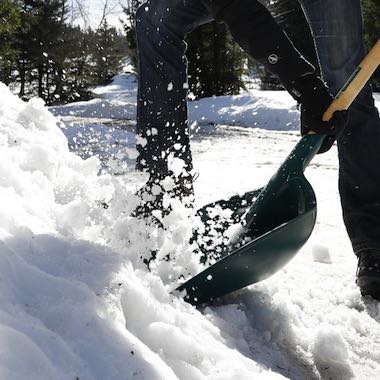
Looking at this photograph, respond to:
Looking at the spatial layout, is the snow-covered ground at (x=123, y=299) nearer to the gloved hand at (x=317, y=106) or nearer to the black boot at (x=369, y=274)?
the black boot at (x=369, y=274)

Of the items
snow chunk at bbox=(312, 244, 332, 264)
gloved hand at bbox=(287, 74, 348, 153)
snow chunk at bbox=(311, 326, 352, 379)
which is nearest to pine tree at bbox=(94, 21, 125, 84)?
snow chunk at bbox=(312, 244, 332, 264)

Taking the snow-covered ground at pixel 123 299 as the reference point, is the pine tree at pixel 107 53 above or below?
below

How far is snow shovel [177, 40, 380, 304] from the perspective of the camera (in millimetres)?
1617

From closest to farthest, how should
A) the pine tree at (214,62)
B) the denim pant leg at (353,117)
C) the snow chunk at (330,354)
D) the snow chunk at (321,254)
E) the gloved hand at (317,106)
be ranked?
the snow chunk at (330,354) → the gloved hand at (317,106) → the denim pant leg at (353,117) → the snow chunk at (321,254) → the pine tree at (214,62)

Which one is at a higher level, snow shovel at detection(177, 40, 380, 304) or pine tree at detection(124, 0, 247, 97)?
snow shovel at detection(177, 40, 380, 304)

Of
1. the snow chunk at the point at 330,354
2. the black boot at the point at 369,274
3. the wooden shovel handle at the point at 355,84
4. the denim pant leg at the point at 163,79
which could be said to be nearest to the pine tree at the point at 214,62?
the denim pant leg at the point at 163,79

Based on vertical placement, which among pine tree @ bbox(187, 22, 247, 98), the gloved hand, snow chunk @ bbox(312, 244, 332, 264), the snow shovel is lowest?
pine tree @ bbox(187, 22, 247, 98)

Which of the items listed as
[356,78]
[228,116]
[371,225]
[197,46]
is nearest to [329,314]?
[371,225]

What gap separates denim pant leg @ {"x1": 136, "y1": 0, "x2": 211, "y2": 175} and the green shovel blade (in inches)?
14.8

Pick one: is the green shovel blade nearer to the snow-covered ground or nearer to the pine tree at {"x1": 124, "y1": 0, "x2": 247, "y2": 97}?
the snow-covered ground

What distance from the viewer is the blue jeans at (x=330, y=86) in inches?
80.7

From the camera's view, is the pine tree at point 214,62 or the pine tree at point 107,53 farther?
the pine tree at point 107,53

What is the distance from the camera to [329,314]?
5.77 feet

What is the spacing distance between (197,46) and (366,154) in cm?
1523
